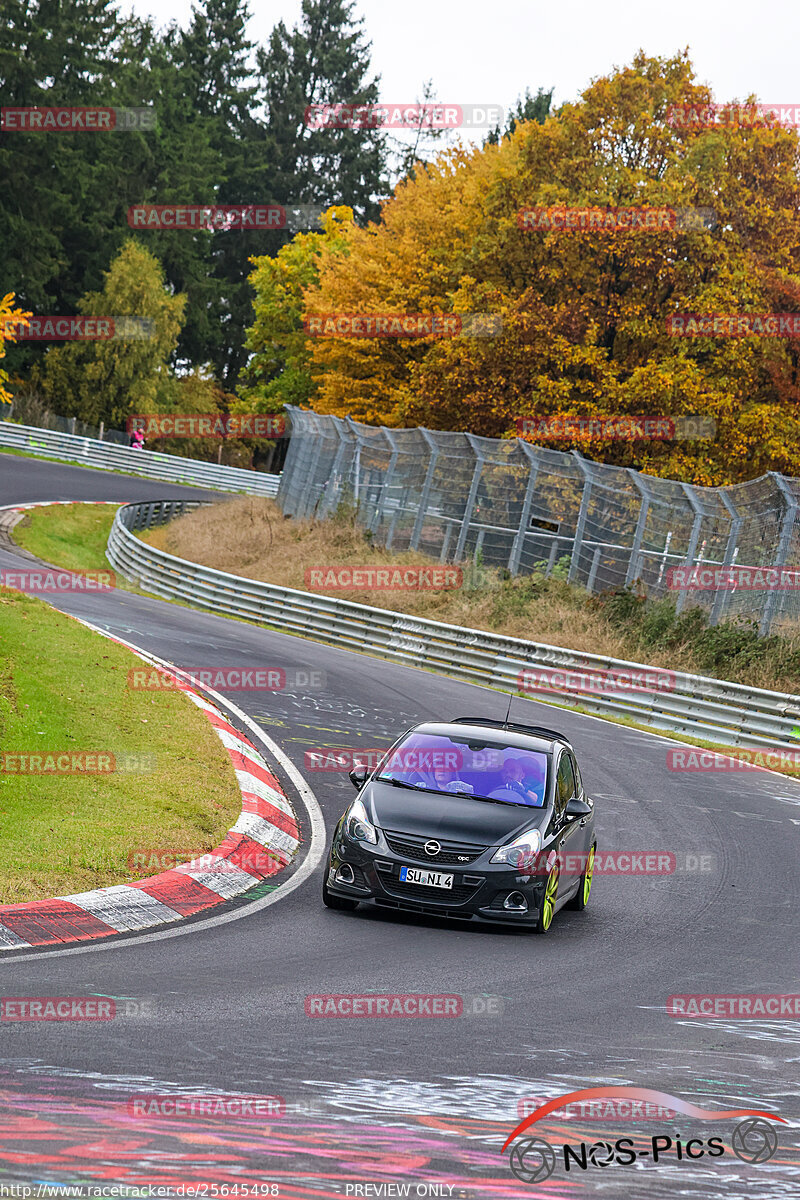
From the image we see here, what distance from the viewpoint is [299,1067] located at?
5.78 metres

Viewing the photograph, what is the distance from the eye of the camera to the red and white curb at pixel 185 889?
7.88 meters

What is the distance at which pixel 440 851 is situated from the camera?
9305mm

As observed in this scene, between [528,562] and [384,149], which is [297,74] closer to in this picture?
[384,149]

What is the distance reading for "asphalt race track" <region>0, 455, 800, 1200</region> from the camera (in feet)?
14.4

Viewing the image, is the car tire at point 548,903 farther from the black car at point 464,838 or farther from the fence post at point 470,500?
the fence post at point 470,500

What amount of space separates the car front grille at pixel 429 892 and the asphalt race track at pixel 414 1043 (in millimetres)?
242

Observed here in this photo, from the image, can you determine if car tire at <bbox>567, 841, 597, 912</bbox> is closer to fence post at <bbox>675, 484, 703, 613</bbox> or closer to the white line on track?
the white line on track

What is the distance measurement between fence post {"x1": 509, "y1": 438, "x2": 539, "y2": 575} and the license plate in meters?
19.4

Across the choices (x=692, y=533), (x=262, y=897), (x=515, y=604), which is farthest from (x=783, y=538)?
(x=262, y=897)

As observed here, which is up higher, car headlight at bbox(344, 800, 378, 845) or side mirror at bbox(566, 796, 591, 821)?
side mirror at bbox(566, 796, 591, 821)

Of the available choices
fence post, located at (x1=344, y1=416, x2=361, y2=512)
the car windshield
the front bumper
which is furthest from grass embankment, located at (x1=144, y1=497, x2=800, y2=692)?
the front bumper

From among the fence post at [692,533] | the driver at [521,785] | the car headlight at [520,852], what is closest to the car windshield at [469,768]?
the driver at [521,785]

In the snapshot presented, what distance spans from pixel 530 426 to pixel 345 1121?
29.7 m

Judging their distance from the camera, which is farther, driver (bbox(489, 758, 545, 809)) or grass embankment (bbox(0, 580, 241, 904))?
driver (bbox(489, 758, 545, 809))
